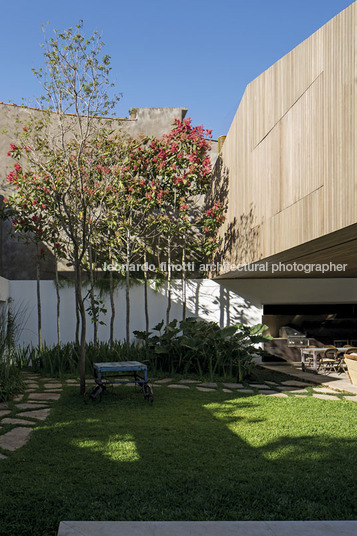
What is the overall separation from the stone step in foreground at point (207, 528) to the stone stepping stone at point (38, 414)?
3369mm

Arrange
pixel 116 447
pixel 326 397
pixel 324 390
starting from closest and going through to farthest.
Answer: pixel 116 447 < pixel 326 397 < pixel 324 390

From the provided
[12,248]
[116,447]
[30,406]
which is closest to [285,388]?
[30,406]

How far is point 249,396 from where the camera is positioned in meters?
7.82

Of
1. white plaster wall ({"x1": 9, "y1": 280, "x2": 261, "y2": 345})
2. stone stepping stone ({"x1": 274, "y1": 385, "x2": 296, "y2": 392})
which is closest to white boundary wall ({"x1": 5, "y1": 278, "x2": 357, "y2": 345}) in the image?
A: white plaster wall ({"x1": 9, "y1": 280, "x2": 261, "y2": 345})

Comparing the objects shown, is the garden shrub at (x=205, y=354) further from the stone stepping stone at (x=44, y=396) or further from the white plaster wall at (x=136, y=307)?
the stone stepping stone at (x=44, y=396)

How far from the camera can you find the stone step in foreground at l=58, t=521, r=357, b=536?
2795mm

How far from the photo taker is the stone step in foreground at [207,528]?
9.17 feet

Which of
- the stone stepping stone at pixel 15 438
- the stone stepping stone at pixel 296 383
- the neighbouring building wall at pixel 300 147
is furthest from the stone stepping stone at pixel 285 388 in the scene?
the stone stepping stone at pixel 15 438

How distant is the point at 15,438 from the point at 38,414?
1.16 m

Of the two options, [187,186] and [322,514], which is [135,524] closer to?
[322,514]

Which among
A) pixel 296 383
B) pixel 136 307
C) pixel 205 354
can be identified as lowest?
pixel 296 383

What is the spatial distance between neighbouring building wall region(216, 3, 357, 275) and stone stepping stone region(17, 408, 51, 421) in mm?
3678

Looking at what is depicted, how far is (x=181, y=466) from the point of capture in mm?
4227

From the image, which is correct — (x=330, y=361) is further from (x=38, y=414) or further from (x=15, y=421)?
(x=15, y=421)
